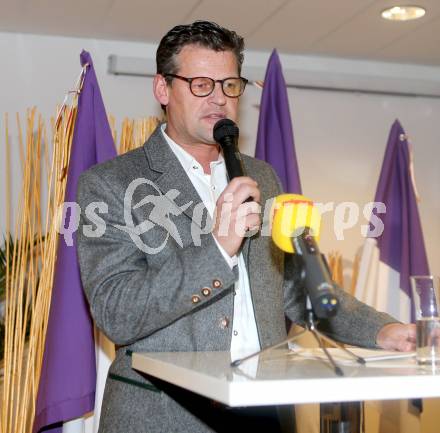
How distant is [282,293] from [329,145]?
2.66m

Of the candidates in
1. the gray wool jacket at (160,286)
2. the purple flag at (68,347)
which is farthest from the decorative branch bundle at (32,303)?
the gray wool jacket at (160,286)

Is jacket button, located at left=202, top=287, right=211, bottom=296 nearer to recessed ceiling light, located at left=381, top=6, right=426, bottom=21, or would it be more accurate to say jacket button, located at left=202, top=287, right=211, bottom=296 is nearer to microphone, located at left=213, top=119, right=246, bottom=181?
microphone, located at left=213, top=119, right=246, bottom=181

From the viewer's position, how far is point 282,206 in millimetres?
1448

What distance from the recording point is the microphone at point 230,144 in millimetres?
1614

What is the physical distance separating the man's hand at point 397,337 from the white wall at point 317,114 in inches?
99.4

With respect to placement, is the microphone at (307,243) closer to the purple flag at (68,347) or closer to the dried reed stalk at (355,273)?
the purple flag at (68,347)

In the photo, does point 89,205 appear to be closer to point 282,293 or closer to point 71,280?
point 282,293

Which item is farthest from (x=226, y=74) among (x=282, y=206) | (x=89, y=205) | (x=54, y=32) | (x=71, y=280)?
(x=54, y=32)

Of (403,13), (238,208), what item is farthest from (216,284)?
(403,13)

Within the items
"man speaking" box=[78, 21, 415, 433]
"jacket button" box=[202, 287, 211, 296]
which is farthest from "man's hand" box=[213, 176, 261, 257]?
"jacket button" box=[202, 287, 211, 296]

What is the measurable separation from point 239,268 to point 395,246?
2128mm

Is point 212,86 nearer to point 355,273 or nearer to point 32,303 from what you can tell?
point 32,303

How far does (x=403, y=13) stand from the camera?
12.2 feet

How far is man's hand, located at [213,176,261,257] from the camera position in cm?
143
